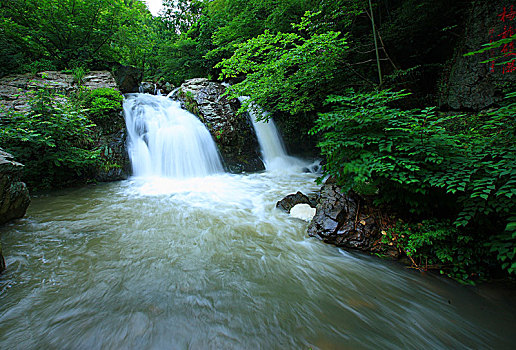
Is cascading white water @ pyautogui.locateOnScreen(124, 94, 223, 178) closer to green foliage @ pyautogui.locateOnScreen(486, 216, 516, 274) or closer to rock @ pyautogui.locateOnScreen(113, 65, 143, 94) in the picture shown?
rock @ pyautogui.locateOnScreen(113, 65, 143, 94)

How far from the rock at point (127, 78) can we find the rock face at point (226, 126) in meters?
2.80

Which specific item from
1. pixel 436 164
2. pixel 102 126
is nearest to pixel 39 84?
pixel 102 126

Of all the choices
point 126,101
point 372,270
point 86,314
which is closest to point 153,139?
point 126,101

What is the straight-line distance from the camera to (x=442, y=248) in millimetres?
2045

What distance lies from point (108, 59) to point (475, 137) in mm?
13503

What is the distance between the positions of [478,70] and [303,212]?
15.5 feet

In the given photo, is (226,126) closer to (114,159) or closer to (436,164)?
(114,159)

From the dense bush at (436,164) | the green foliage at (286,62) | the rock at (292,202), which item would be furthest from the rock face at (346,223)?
the green foliage at (286,62)

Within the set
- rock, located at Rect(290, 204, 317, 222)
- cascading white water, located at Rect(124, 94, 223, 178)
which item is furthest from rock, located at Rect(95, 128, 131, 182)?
rock, located at Rect(290, 204, 317, 222)

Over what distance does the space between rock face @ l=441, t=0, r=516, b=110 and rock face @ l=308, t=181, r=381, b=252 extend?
3.60 meters

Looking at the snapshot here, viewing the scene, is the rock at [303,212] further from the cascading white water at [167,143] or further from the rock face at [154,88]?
the rock face at [154,88]

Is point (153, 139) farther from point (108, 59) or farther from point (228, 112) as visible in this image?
point (108, 59)

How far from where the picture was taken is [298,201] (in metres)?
3.90

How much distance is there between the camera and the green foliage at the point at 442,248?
1909 mm
